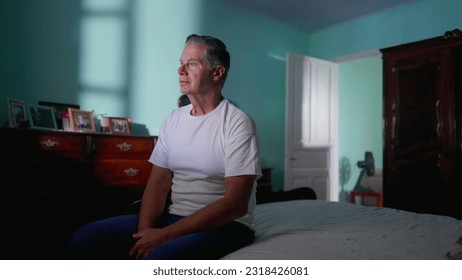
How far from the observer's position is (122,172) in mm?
2451

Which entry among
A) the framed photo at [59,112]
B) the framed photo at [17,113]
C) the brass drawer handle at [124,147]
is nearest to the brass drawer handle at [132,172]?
the brass drawer handle at [124,147]

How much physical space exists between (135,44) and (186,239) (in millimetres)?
2538

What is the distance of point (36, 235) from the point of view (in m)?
1.95

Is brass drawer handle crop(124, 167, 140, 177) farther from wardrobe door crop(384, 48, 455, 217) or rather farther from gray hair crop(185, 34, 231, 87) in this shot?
wardrobe door crop(384, 48, 455, 217)

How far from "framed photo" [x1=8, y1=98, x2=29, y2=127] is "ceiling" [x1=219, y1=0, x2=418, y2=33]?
2.27 m

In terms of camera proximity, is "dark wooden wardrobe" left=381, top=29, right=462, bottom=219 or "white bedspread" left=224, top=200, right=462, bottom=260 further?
"dark wooden wardrobe" left=381, top=29, right=462, bottom=219

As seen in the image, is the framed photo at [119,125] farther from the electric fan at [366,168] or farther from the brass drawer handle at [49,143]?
the electric fan at [366,168]

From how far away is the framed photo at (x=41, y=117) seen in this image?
2.41 meters

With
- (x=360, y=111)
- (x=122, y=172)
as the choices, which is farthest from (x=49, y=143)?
(x=360, y=111)

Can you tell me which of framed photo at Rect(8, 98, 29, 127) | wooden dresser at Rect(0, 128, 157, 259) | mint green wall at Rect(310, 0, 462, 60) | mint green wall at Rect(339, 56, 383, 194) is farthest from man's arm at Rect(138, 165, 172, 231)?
mint green wall at Rect(339, 56, 383, 194)

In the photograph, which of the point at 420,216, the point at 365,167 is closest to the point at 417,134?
the point at 420,216

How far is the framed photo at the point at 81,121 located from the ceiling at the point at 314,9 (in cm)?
195

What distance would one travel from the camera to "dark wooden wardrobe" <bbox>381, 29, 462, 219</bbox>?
8.92ft

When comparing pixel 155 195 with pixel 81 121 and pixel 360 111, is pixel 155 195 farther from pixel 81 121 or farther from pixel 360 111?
pixel 360 111
